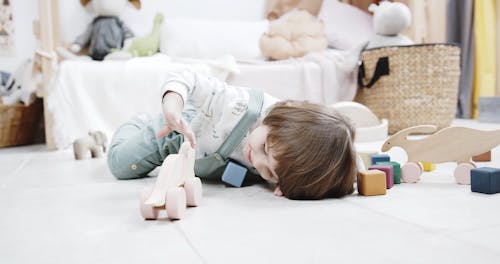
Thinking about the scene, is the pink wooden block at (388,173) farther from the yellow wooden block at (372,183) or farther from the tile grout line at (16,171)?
the tile grout line at (16,171)

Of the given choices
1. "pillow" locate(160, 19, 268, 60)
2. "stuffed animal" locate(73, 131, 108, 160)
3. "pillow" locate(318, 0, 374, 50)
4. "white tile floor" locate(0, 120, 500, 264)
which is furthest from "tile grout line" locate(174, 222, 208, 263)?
"pillow" locate(318, 0, 374, 50)

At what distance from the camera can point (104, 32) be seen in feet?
6.75

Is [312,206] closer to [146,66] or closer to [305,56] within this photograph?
[146,66]

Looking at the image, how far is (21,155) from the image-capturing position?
5.07 ft

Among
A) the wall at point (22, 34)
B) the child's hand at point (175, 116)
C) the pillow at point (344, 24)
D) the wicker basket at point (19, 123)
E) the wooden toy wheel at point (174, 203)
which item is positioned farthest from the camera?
the wall at point (22, 34)

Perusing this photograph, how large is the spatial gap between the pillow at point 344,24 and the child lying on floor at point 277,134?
1345 millimetres

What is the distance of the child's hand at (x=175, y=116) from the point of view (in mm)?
725

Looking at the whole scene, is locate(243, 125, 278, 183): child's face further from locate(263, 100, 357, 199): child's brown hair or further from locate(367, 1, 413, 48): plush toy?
locate(367, 1, 413, 48): plush toy

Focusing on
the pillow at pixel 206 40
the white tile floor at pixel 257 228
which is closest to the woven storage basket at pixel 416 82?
the pillow at pixel 206 40

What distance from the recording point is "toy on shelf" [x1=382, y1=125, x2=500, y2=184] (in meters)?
0.88

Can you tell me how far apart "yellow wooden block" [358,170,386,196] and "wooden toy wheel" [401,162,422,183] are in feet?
0.42

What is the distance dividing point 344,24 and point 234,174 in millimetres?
1606

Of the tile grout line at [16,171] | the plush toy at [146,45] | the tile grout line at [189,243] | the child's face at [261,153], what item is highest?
the plush toy at [146,45]

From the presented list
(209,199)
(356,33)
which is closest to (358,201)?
(209,199)
